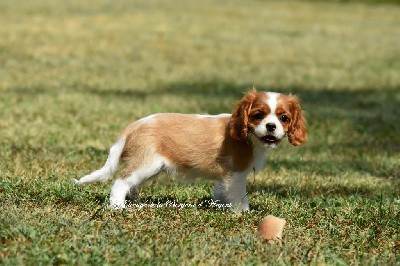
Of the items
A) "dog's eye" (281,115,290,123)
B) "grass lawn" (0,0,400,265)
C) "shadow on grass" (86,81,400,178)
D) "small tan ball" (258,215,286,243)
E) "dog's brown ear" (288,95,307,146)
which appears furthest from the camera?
"shadow on grass" (86,81,400,178)

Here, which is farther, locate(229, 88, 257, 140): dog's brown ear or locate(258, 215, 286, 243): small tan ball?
locate(229, 88, 257, 140): dog's brown ear

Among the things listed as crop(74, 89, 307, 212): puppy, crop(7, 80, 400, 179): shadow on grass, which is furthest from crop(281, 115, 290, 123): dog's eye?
crop(7, 80, 400, 179): shadow on grass

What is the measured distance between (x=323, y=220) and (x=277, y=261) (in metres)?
1.56

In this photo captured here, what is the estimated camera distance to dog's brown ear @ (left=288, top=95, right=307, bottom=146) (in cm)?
772

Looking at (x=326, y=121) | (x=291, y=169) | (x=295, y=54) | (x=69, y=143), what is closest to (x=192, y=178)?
(x=291, y=169)

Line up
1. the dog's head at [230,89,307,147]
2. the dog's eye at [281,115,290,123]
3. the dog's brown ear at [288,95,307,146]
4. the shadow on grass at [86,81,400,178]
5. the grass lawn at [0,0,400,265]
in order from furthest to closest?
the shadow on grass at [86,81,400,178] < the dog's brown ear at [288,95,307,146] < the dog's eye at [281,115,290,123] < the dog's head at [230,89,307,147] < the grass lawn at [0,0,400,265]

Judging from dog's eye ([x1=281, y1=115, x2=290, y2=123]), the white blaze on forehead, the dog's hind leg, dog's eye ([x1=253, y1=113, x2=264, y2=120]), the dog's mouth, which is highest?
the white blaze on forehead

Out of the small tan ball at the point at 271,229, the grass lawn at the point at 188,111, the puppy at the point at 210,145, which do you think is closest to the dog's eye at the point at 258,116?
the puppy at the point at 210,145

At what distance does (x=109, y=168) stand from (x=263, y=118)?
1.45 m

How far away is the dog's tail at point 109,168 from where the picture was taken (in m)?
7.81

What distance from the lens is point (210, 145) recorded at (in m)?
7.80

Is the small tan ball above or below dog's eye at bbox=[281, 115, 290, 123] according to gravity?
below

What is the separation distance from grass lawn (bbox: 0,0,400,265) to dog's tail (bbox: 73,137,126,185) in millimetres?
168

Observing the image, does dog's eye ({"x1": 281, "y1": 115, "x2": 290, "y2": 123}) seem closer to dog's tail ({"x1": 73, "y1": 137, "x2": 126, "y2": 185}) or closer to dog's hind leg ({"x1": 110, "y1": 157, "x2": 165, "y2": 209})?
dog's hind leg ({"x1": 110, "y1": 157, "x2": 165, "y2": 209})
